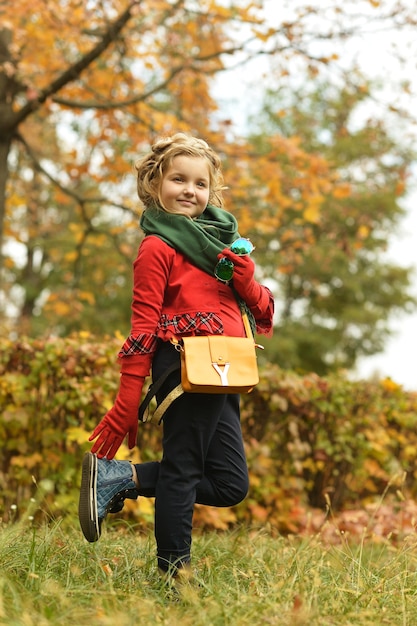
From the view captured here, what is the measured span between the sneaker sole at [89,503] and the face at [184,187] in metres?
0.99

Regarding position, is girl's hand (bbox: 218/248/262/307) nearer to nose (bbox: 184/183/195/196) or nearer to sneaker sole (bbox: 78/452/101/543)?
nose (bbox: 184/183/195/196)

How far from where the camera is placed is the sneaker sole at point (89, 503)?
2.49 m

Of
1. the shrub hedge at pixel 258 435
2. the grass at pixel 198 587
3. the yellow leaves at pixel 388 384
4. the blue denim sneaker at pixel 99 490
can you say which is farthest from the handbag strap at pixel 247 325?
the yellow leaves at pixel 388 384

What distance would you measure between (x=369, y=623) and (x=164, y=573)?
30.4 inches

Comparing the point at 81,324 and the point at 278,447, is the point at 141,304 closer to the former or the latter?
the point at 278,447

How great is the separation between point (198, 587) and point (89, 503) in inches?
18.6

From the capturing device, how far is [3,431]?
4.11 meters

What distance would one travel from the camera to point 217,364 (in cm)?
250

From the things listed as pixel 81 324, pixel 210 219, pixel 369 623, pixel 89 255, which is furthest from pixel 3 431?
pixel 81 324

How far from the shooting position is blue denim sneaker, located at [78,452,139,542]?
8.21 feet

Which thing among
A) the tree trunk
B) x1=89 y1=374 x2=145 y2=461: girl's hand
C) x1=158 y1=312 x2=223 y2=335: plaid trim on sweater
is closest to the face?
x1=158 y1=312 x2=223 y2=335: plaid trim on sweater

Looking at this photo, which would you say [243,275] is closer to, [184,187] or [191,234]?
[191,234]

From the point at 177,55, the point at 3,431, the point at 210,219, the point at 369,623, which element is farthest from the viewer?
the point at 177,55

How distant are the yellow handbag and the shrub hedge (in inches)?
45.0
